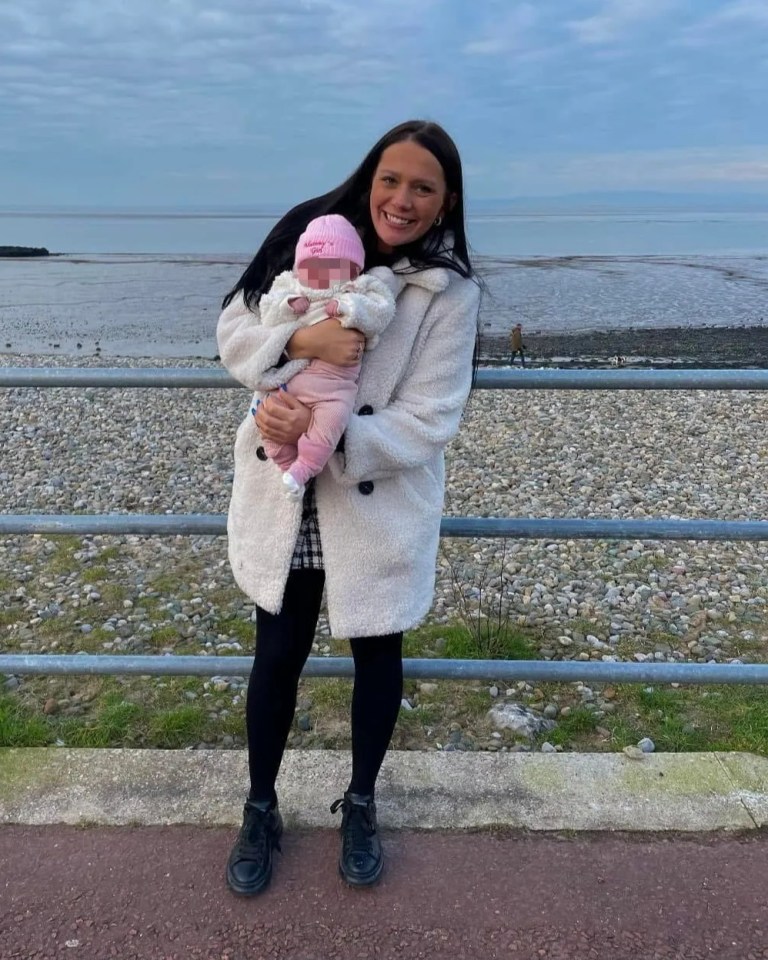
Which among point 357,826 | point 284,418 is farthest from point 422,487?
point 357,826

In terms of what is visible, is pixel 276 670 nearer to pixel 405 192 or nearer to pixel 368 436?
pixel 368 436

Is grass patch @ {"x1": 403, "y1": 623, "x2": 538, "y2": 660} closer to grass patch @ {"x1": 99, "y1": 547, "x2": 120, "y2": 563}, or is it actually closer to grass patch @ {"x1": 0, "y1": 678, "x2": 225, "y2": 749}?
grass patch @ {"x1": 0, "y1": 678, "x2": 225, "y2": 749}

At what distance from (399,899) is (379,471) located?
1131 millimetres

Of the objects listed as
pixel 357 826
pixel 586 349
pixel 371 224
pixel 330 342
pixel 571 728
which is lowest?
pixel 586 349

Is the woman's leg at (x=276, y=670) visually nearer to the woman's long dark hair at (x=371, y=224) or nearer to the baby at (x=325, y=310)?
the baby at (x=325, y=310)

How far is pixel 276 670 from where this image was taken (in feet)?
7.69

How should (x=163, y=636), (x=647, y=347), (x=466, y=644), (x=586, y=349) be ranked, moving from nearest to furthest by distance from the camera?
(x=466, y=644)
(x=163, y=636)
(x=586, y=349)
(x=647, y=347)

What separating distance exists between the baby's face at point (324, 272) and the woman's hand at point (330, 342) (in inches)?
3.5

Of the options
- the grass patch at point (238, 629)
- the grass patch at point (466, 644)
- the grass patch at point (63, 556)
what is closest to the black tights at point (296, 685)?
the grass patch at point (466, 644)

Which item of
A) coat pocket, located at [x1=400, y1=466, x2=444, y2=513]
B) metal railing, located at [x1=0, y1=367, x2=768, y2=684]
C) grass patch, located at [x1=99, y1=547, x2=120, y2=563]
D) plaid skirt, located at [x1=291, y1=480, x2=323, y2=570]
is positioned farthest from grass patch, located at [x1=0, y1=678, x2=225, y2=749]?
grass patch, located at [x1=99, y1=547, x2=120, y2=563]

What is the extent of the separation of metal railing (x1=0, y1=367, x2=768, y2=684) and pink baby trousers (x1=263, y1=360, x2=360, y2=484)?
1.05 ft

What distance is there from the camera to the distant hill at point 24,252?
61.8 meters

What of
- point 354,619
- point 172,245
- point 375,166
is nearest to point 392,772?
point 354,619

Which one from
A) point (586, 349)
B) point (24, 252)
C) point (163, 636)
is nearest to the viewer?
point (163, 636)
